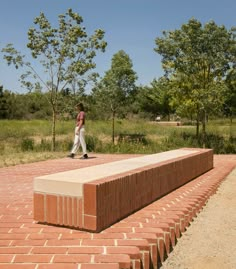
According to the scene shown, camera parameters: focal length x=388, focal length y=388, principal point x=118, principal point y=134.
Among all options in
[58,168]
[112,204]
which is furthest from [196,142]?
[112,204]

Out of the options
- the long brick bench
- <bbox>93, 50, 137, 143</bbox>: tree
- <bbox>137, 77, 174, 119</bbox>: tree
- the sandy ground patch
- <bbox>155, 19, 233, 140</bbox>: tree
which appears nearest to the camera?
the long brick bench

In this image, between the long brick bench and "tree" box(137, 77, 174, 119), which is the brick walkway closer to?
the long brick bench

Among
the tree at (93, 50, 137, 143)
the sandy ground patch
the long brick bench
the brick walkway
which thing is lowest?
the sandy ground patch

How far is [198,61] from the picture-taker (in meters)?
16.3

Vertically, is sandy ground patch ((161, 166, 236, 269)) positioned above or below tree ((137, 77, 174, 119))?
below

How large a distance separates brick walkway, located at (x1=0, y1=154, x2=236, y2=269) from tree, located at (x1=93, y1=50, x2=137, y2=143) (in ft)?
45.7

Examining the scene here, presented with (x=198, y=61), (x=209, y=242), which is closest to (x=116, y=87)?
(x=198, y=61)

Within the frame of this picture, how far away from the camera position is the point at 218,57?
15.8 m

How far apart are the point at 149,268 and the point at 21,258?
46.5 inches

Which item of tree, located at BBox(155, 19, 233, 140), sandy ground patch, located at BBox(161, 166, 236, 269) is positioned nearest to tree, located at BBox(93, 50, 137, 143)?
tree, located at BBox(155, 19, 233, 140)

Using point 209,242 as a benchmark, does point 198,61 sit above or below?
above

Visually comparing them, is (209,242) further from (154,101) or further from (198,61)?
(154,101)

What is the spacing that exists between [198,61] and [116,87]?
4698 millimetres

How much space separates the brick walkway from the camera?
3074 mm
